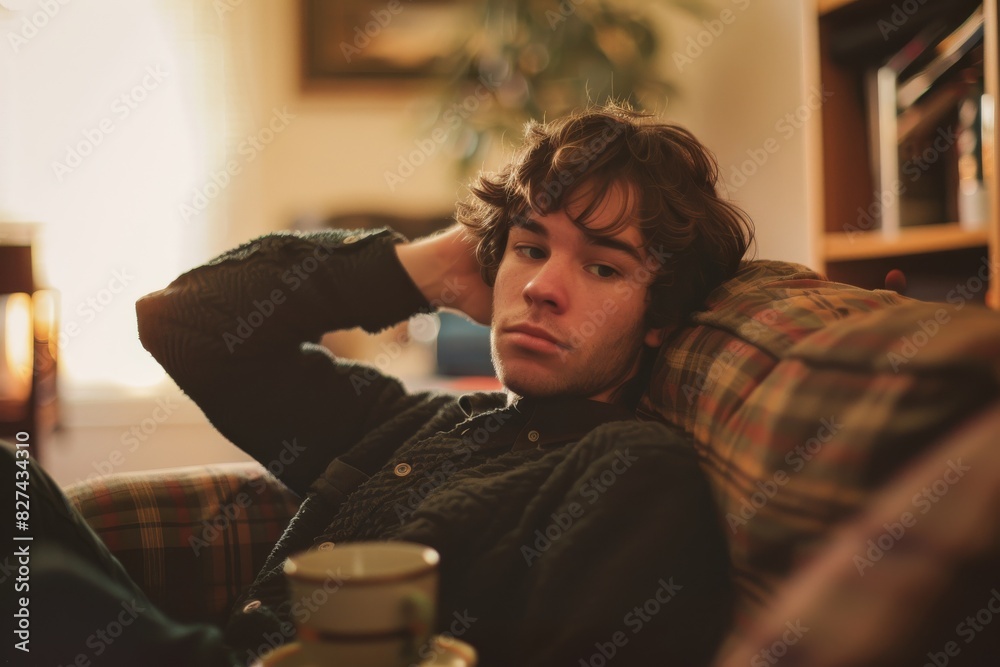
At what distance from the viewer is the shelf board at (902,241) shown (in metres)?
1.42

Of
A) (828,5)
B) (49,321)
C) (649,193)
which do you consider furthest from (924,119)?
(49,321)

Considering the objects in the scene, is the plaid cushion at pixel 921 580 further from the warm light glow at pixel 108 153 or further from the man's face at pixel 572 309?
the warm light glow at pixel 108 153

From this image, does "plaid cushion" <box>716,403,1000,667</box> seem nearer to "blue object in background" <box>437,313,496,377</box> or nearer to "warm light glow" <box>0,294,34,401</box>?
"blue object in background" <box>437,313,496,377</box>

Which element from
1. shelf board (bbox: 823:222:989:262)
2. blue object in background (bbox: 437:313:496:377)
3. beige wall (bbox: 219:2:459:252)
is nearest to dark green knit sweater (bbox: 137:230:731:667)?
shelf board (bbox: 823:222:989:262)

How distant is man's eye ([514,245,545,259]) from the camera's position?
1.16 m

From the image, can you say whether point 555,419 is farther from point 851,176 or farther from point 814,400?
point 851,176

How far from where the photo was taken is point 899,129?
1.59 metres

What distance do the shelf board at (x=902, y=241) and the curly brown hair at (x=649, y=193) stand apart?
0.42m

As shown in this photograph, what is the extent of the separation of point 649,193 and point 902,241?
0.65m

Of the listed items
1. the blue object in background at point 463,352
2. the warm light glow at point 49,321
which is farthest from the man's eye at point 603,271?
the warm light glow at point 49,321

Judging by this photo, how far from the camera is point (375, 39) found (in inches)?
143

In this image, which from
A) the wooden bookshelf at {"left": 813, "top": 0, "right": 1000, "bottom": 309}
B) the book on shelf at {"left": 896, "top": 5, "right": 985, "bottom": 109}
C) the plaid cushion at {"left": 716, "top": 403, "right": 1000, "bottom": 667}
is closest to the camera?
the plaid cushion at {"left": 716, "top": 403, "right": 1000, "bottom": 667}

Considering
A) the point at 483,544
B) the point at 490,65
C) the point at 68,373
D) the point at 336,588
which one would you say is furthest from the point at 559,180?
the point at 68,373

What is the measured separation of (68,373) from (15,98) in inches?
44.2
